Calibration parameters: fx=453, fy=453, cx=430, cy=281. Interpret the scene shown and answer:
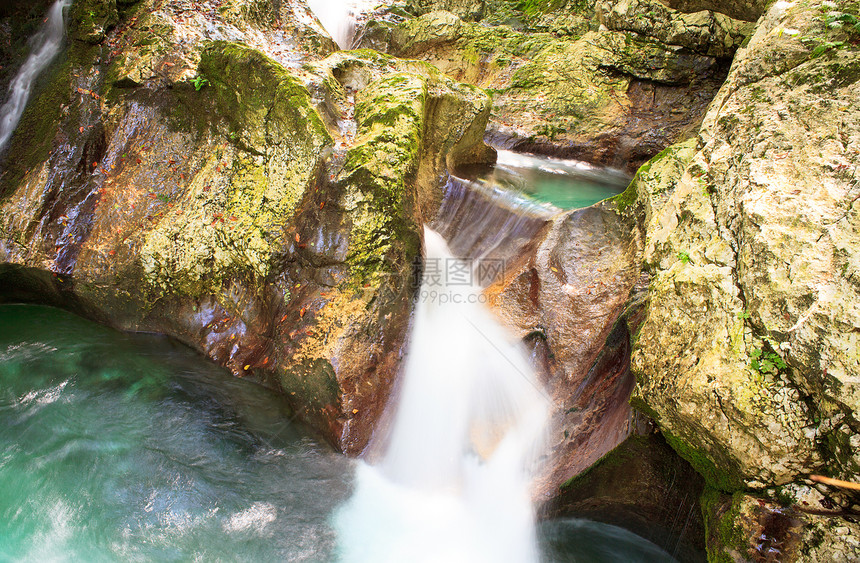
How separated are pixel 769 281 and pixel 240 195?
17.8ft

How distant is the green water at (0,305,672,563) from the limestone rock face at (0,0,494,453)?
0.41 metres

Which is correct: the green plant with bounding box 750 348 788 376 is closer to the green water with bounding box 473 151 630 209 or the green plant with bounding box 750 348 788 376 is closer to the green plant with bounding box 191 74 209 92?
the green water with bounding box 473 151 630 209

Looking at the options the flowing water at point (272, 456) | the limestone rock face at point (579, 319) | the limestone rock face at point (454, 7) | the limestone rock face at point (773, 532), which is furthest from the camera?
the limestone rock face at point (454, 7)

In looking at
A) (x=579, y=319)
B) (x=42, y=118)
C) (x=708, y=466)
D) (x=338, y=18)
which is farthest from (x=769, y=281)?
(x=338, y=18)

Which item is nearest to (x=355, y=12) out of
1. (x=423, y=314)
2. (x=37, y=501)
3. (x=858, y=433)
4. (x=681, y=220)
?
(x=423, y=314)

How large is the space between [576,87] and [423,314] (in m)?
7.15

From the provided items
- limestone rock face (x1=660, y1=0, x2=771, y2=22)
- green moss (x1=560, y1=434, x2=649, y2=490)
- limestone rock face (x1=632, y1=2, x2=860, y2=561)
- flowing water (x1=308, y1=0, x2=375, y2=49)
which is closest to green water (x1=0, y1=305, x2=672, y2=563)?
green moss (x1=560, y1=434, x2=649, y2=490)

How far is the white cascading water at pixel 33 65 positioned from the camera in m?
6.12

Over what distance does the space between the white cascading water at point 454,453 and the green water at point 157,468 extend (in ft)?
0.98

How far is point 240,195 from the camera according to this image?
564 cm

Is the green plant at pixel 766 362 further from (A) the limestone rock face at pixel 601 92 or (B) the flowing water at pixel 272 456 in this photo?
(A) the limestone rock face at pixel 601 92

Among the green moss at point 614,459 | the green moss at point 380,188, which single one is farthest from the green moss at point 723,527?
the green moss at point 380,188

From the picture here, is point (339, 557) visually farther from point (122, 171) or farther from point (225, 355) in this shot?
point (122, 171)

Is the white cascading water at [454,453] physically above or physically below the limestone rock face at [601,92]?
below
